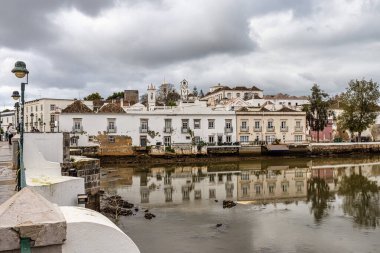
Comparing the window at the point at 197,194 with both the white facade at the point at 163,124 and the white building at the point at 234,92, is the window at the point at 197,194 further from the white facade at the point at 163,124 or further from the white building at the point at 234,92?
the white building at the point at 234,92

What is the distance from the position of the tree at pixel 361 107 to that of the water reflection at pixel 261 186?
22344 millimetres

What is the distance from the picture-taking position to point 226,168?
40.1 m

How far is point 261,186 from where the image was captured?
28016mm

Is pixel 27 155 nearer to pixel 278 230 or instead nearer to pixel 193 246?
pixel 193 246

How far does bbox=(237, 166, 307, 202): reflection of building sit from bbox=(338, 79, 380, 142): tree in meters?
26.1

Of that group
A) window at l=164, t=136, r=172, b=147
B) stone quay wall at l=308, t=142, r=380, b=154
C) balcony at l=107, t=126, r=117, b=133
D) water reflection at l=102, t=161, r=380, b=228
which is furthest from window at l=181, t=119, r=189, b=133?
stone quay wall at l=308, t=142, r=380, b=154

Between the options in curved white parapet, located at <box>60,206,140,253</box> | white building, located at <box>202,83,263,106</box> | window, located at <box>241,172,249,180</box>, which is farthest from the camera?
white building, located at <box>202,83,263,106</box>

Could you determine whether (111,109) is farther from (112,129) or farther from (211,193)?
(211,193)

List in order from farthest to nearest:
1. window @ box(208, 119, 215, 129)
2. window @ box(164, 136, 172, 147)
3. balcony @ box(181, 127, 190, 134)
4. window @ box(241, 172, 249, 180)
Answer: window @ box(208, 119, 215, 129), balcony @ box(181, 127, 190, 134), window @ box(164, 136, 172, 147), window @ box(241, 172, 249, 180)

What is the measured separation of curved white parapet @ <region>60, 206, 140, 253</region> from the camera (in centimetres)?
322

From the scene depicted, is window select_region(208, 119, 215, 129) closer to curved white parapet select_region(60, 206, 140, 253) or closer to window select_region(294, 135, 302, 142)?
window select_region(294, 135, 302, 142)

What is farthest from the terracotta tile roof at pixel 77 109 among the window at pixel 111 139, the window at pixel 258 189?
the window at pixel 258 189

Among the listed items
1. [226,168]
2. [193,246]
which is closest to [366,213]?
[193,246]

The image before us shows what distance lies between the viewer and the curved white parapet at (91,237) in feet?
10.6
